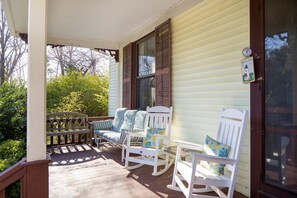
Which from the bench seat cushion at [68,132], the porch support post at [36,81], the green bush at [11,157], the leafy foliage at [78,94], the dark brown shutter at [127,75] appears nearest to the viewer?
the porch support post at [36,81]

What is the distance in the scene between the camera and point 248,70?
2490 millimetres

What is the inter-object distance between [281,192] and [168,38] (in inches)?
115

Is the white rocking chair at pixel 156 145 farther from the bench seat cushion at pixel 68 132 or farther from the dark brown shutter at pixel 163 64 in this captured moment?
the bench seat cushion at pixel 68 132

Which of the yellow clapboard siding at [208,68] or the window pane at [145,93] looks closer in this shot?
the yellow clapboard siding at [208,68]

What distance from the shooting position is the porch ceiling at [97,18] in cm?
384

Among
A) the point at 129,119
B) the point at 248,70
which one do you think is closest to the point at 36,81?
the point at 248,70

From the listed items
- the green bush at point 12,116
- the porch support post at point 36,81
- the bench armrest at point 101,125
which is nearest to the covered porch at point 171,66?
the porch support post at point 36,81

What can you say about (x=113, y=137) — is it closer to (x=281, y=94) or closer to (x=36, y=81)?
(x=36, y=81)

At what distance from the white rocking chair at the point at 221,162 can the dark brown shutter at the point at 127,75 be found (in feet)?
9.93

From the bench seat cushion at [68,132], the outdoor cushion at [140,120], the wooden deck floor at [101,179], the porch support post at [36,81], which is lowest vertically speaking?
the wooden deck floor at [101,179]

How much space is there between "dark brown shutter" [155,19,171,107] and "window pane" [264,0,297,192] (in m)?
1.91

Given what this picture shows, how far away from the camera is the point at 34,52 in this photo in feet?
5.69

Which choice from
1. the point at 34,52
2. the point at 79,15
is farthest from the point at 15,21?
the point at 34,52

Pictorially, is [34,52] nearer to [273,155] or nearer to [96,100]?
[273,155]
